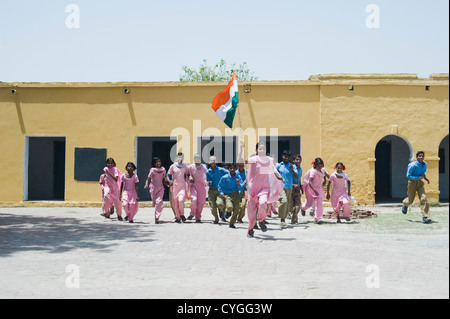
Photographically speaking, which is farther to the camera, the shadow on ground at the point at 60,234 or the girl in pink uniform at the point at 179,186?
the girl in pink uniform at the point at 179,186

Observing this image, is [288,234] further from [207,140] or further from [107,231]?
[207,140]

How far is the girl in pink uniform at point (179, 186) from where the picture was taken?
12508 millimetres

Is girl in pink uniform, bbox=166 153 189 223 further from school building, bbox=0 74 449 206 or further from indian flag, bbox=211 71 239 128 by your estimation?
school building, bbox=0 74 449 206

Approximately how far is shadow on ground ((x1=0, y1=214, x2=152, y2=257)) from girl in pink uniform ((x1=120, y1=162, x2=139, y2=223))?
428mm

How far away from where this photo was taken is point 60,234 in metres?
9.89

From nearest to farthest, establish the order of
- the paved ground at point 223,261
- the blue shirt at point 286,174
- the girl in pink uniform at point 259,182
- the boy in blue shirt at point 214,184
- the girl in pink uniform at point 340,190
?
the paved ground at point 223,261 → the girl in pink uniform at point 259,182 → the blue shirt at point 286,174 → the girl in pink uniform at point 340,190 → the boy in blue shirt at point 214,184

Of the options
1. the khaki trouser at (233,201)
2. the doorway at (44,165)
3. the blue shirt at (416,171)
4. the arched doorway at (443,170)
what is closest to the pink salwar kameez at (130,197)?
the khaki trouser at (233,201)

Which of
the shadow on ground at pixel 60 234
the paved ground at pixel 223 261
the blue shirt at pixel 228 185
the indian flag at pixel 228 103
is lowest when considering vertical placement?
the shadow on ground at pixel 60 234

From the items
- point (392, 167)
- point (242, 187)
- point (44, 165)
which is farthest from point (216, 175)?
point (44, 165)

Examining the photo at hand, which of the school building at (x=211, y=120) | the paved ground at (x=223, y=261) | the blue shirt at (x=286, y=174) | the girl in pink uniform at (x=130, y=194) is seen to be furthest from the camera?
the school building at (x=211, y=120)

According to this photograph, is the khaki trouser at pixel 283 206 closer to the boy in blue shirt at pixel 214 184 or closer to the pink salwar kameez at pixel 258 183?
the boy in blue shirt at pixel 214 184

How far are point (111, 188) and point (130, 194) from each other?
869 mm

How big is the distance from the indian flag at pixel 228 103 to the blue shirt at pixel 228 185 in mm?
1748

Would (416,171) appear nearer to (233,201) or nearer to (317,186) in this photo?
(317,186)
